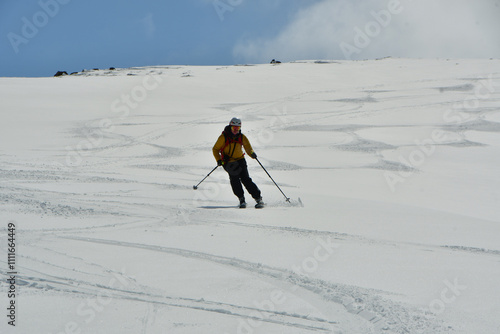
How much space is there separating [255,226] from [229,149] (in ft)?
7.26

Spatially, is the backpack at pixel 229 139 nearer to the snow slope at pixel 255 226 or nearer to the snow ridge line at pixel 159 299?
the snow slope at pixel 255 226

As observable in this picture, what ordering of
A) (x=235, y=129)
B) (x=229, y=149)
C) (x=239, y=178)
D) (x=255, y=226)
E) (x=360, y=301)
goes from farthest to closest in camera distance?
(x=239, y=178) → (x=229, y=149) → (x=235, y=129) → (x=255, y=226) → (x=360, y=301)

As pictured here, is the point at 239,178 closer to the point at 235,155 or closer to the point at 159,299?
the point at 235,155

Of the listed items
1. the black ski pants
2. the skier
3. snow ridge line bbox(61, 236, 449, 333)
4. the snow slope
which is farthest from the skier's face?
snow ridge line bbox(61, 236, 449, 333)

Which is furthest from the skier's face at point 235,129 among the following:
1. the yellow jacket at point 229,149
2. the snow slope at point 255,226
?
the snow slope at point 255,226

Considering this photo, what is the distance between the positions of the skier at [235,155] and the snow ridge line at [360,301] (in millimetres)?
3435

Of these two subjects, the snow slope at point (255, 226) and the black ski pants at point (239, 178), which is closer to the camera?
the snow slope at point (255, 226)

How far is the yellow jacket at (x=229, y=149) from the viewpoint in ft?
28.2

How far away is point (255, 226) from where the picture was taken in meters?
6.83

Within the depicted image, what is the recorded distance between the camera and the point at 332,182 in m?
11.5

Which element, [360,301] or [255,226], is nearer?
[360,301]

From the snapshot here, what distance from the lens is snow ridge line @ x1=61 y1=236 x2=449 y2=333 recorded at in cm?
378

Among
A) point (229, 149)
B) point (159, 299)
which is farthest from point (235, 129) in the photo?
point (159, 299)

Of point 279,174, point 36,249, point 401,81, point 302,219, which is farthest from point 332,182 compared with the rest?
point 401,81
